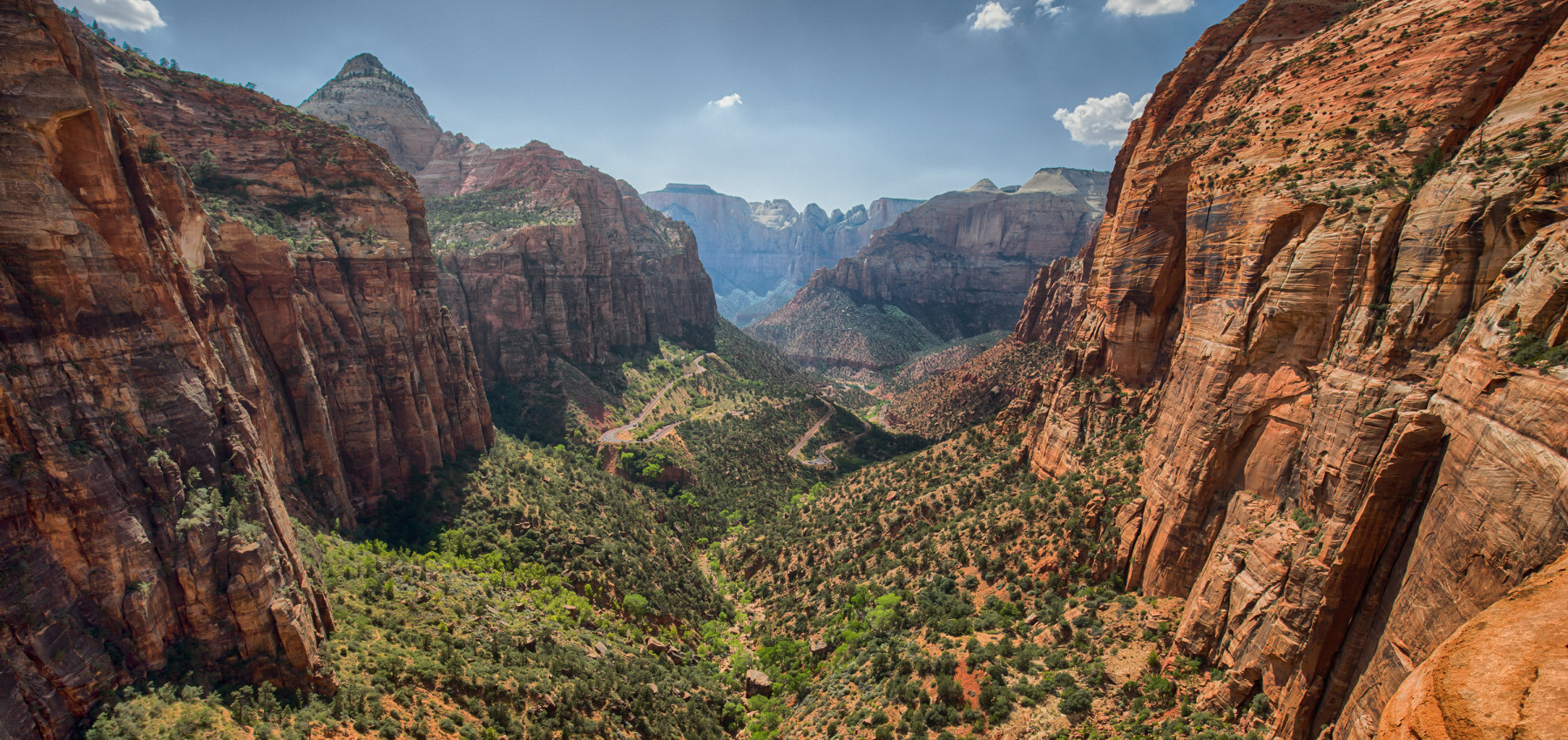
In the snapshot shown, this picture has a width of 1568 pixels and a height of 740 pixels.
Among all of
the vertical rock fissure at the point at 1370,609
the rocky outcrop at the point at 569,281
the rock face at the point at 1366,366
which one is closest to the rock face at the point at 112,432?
the rock face at the point at 1366,366

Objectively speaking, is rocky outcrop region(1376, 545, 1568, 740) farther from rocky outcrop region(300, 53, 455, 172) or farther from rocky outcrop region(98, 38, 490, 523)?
rocky outcrop region(300, 53, 455, 172)

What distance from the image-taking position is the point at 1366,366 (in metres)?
18.2

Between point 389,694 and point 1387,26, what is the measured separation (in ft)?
178

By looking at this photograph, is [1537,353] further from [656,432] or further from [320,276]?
[656,432]

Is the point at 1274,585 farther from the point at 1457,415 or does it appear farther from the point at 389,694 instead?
the point at 389,694

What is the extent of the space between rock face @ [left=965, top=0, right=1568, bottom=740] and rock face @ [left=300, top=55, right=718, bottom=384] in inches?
3157

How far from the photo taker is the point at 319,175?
46.9 m

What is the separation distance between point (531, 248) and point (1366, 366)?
9727 cm

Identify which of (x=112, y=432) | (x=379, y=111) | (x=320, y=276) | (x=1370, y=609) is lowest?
(x=1370, y=609)

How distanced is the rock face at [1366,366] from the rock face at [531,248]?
80.2 meters

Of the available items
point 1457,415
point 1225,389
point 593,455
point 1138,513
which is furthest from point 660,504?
point 1457,415

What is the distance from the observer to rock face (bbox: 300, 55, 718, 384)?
Answer: 82.4 m

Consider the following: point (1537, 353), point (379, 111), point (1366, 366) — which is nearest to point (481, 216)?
point (379, 111)

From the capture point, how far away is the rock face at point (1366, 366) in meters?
13.6
